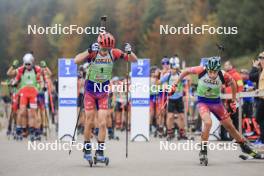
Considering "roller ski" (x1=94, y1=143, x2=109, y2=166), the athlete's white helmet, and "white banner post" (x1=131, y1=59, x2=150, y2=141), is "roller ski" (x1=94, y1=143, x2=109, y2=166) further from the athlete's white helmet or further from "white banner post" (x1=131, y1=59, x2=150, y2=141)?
the athlete's white helmet

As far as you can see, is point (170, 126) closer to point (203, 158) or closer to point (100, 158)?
point (203, 158)

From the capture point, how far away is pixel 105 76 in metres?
14.6

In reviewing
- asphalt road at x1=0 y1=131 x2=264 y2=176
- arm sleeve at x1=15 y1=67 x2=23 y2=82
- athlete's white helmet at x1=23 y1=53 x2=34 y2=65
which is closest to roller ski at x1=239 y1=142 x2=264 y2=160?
asphalt road at x1=0 y1=131 x2=264 y2=176

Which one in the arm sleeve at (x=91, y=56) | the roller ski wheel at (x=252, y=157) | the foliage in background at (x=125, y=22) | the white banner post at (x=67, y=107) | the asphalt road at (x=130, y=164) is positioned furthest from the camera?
the foliage in background at (x=125, y=22)

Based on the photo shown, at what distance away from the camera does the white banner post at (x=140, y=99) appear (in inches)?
914

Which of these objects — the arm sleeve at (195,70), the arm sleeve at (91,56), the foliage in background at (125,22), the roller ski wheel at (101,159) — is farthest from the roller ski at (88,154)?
the foliage in background at (125,22)

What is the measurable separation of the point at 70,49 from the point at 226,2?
76.0 feet

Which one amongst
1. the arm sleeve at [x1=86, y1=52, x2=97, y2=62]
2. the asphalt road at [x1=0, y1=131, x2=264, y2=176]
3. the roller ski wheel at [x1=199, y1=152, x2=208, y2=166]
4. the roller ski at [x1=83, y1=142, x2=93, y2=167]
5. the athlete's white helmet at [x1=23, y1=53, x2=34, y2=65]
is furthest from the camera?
the athlete's white helmet at [x1=23, y1=53, x2=34, y2=65]

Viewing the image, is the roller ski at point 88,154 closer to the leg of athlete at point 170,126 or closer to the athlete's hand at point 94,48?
the athlete's hand at point 94,48

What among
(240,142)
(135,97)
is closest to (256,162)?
(240,142)

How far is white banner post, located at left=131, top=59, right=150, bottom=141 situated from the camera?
76.2ft

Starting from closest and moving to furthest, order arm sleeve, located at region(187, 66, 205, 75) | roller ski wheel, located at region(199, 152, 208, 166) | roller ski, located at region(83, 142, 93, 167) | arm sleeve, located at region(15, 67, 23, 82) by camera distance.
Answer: roller ski, located at region(83, 142, 93, 167) → roller ski wheel, located at region(199, 152, 208, 166) → arm sleeve, located at region(187, 66, 205, 75) → arm sleeve, located at region(15, 67, 23, 82)

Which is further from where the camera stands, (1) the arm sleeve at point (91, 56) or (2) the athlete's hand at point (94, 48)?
(1) the arm sleeve at point (91, 56)

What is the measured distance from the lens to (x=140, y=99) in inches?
926
